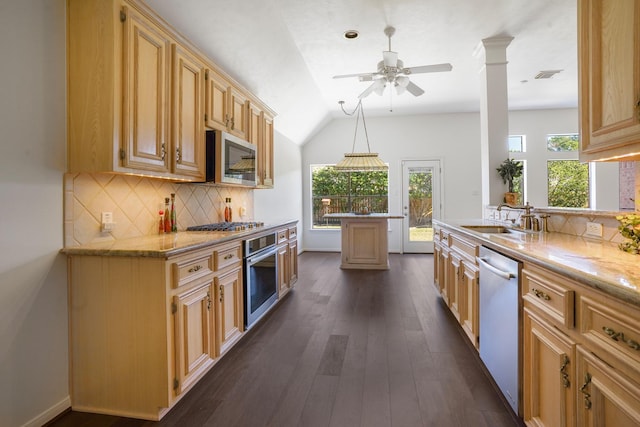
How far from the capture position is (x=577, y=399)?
3.93ft

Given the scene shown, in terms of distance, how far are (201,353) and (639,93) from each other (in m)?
2.58

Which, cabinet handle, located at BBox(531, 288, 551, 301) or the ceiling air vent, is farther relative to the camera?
the ceiling air vent

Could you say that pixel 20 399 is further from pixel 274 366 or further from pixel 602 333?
pixel 602 333

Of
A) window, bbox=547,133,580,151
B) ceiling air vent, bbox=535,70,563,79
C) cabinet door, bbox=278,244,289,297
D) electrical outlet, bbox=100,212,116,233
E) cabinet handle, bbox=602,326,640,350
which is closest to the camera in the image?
→ cabinet handle, bbox=602,326,640,350

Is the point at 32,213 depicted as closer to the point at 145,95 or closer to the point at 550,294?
the point at 145,95

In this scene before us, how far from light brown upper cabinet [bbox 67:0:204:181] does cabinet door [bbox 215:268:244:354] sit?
2.98 feet

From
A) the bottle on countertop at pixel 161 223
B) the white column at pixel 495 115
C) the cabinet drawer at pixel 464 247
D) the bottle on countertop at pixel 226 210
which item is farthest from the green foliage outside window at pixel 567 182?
the bottle on countertop at pixel 161 223

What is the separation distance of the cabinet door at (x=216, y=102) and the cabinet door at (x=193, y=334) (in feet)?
4.72

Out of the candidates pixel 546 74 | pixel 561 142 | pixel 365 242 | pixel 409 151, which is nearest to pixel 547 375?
pixel 365 242

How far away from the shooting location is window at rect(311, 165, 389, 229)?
7402 millimetres

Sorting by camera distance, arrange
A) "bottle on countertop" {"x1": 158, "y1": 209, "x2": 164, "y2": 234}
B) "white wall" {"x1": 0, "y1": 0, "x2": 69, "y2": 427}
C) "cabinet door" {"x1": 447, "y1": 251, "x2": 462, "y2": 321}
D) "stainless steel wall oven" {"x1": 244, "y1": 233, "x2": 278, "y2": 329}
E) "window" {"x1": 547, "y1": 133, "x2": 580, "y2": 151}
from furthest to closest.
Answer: "window" {"x1": 547, "y1": 133, "x2": 580, "y2": 151}, "cabinet door" {"x1": 447, "y1": 251, "x2": 462, "y2": 321}, "stainless steel wall oven" {"x1": 244, "y1": 233, "x2": 278, "y2": 329}, "bottle on countertop" {"x1": 158, "y1": 209, "x2": 164, "y2": 234}, "white wall" {"x1": 0, "y1": 0, "x2": 69, "y2": 427}

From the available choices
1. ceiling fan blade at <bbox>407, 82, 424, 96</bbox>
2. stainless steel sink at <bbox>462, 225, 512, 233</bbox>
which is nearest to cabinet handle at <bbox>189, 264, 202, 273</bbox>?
stainless steel sink at <bbox>462, 225, 512, 233</bbox>

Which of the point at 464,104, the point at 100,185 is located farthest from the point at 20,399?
the point at 464,104

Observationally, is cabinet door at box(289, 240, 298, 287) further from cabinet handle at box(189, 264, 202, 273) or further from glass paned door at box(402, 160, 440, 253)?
glass paned door at box(402, 160, 440, 253)
